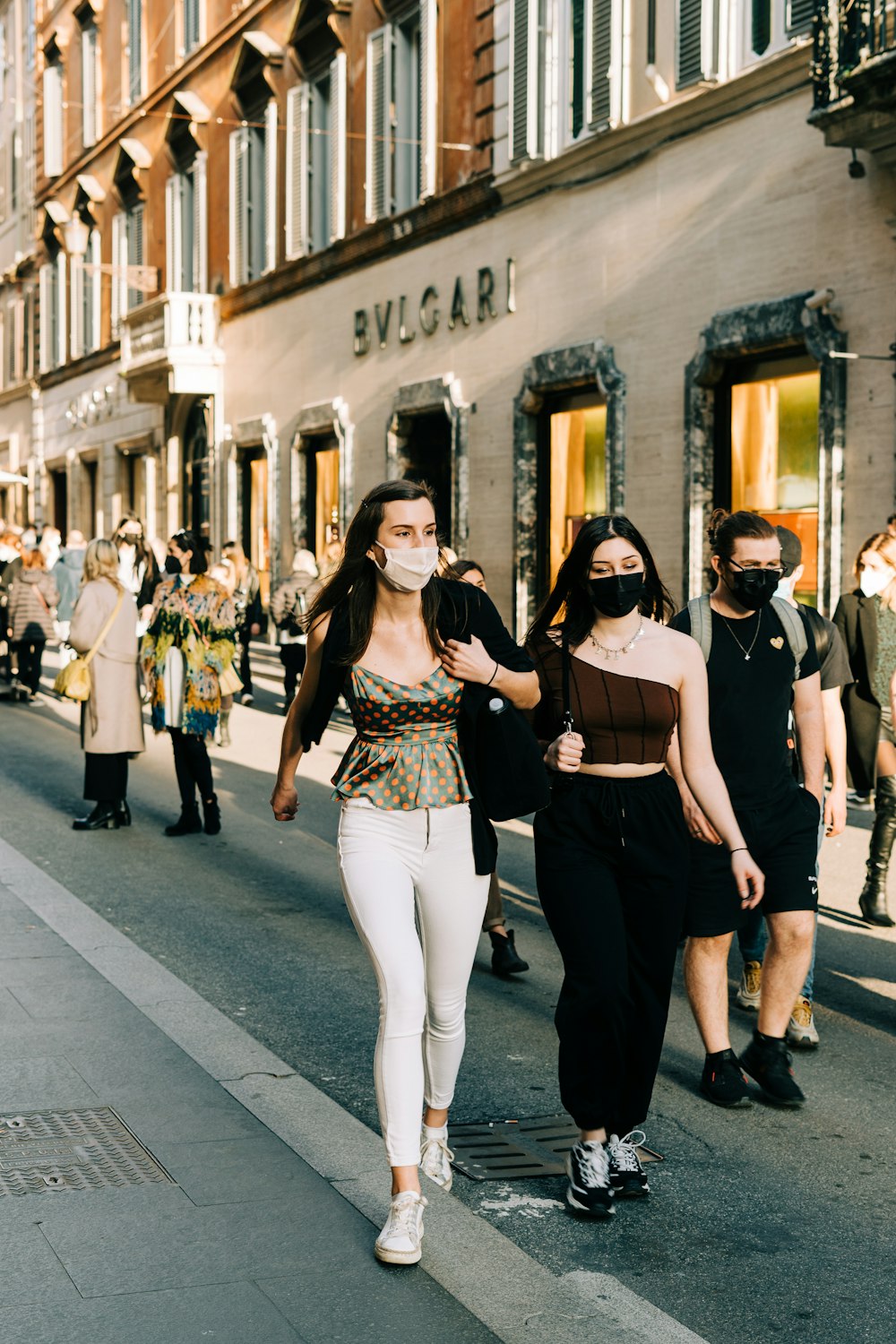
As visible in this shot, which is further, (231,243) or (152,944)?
(231,243)

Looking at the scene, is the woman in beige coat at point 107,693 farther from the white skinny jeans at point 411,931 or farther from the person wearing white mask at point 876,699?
the white skinny jeans at point 411,931

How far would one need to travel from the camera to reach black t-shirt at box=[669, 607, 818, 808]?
17.6 ft

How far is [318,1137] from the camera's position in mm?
4633

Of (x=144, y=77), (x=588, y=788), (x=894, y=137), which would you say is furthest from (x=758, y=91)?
(x=144, y=77)

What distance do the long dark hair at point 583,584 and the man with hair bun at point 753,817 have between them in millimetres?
642

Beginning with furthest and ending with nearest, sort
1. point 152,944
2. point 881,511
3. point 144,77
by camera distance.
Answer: point 144,77 < point 881,511 < point 152,944

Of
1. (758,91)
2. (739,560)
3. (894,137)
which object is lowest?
(739,560)

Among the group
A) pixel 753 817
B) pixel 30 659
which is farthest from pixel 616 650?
pixel 30 659

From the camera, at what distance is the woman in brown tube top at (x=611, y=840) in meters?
4.41

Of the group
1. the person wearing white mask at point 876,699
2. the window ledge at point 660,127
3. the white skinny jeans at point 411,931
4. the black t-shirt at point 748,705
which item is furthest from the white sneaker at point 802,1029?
the window ledge at point 660,127

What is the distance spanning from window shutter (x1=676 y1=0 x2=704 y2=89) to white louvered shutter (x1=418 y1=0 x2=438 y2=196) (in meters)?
5.66

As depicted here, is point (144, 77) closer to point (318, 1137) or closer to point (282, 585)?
point (282, 585)

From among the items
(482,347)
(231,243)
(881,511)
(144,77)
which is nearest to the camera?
(881,511)

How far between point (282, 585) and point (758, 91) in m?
6.40
